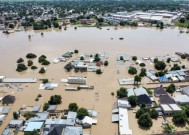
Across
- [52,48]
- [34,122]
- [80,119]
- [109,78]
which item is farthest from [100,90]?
[52,48]

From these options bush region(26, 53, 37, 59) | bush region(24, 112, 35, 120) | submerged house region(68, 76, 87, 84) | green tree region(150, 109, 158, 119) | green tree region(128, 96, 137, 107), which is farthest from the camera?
bush region(26, 53, 37, 59)

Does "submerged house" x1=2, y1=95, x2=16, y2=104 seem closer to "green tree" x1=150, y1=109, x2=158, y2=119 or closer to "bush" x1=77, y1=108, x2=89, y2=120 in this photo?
"bush" x1=77, y1=108, x2=89, y2=120

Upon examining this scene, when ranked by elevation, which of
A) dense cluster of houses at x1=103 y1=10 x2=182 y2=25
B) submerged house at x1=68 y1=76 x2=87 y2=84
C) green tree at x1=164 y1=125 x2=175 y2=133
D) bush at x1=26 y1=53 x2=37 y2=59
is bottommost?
green tree at x1=164 y1=125 x2=175 y2=133

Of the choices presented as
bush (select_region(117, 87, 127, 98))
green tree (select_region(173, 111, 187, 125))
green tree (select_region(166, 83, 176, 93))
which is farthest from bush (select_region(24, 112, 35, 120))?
green tree (select_region(166, 83, 176, 93))

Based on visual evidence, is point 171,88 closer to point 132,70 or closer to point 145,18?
point 132,70

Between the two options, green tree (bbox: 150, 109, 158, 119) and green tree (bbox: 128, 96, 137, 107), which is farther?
green tree (bbox: 128, 96, 137, 107)

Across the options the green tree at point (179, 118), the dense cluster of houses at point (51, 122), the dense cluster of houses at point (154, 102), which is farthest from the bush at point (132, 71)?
the green tree at point (179, 118)

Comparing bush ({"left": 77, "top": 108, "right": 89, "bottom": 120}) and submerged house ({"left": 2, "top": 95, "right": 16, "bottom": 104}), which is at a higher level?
bush ({"left": 77, "top": 108, "right": 89, "bottom": 120})

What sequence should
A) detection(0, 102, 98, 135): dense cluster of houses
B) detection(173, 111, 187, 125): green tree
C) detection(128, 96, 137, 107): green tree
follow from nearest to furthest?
detection(0, 102, 98, 135): dense cluster of houses → detection(173, 111, 187, 125): green tree → detection(128, 96, 137, 107): green tree
